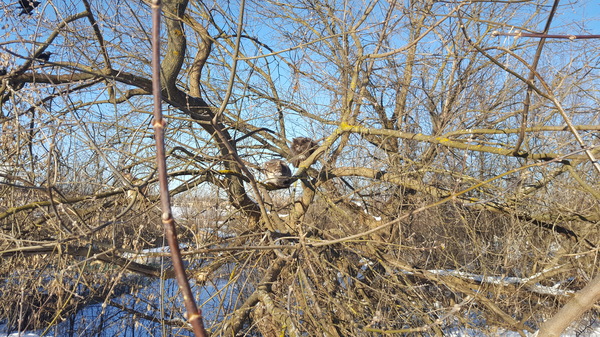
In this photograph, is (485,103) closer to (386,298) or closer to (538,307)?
(538,307)

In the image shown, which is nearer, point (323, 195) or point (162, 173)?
point (162, 173)

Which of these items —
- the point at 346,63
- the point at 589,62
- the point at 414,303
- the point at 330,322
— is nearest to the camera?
the point at 330,322

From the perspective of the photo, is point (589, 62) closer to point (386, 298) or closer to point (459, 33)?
point (459, 33)

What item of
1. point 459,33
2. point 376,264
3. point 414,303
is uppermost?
point 459,33

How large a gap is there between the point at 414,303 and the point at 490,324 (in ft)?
2.67

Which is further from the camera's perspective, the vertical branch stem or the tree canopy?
the tree canopy

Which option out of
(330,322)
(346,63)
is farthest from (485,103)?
(330,322)

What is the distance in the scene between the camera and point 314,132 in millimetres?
5434

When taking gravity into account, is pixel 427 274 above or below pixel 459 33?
below

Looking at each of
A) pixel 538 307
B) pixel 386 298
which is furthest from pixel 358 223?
pixel 538 307

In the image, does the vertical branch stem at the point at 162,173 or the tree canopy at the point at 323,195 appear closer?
the vertical branch stem at the point at 162,173

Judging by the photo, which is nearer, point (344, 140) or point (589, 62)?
point (589, 62)

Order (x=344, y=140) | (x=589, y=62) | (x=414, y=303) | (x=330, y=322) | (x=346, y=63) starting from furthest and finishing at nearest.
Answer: (x=346, y=63), (x=344, y=140), (x=589, y=62), (x=414, y=303), (x=330, y=322)

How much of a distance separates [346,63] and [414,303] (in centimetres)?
262
